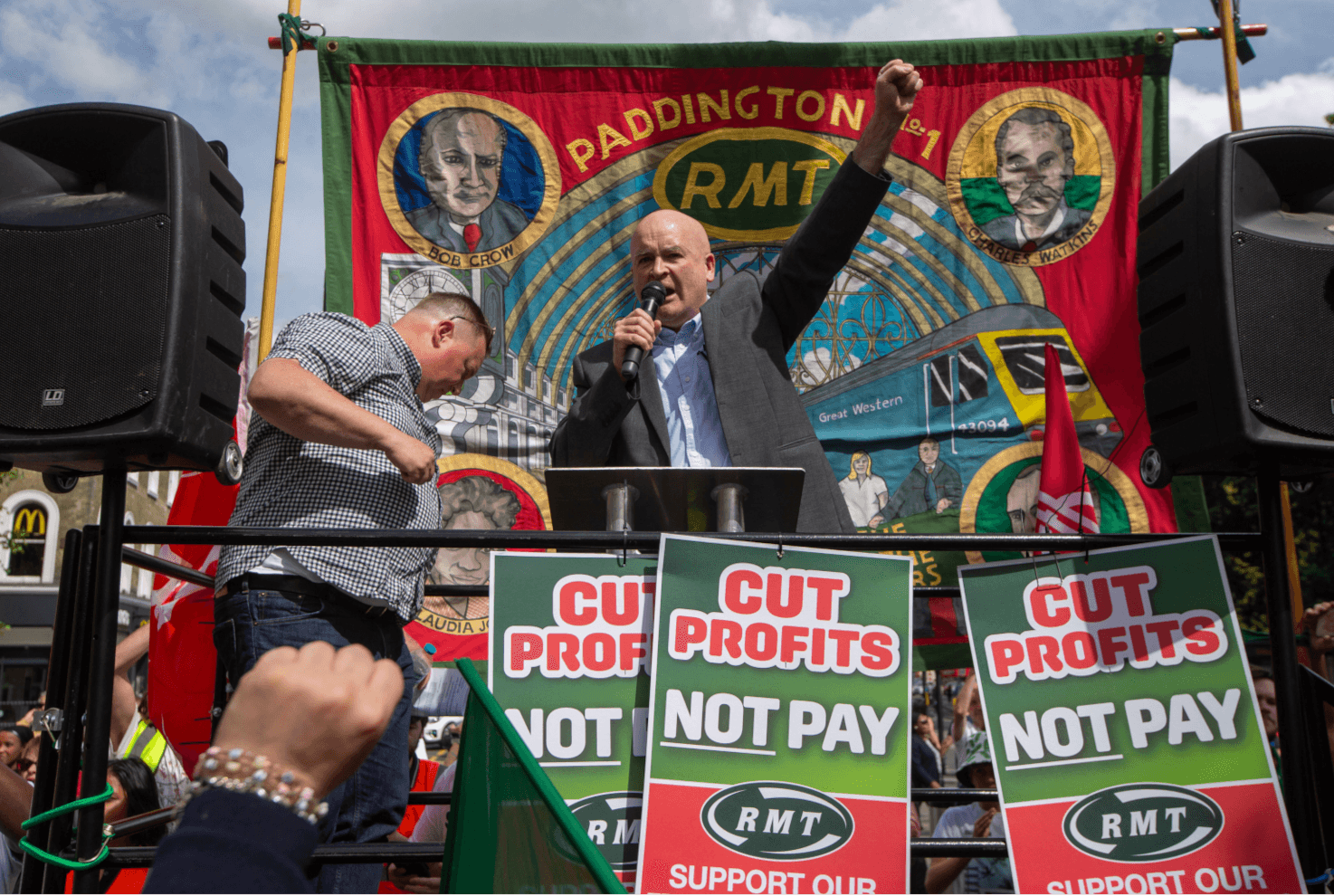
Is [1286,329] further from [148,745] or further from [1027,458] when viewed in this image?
[148,745]

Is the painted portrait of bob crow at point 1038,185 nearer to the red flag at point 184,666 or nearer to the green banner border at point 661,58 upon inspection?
the green banner border at point 661,58

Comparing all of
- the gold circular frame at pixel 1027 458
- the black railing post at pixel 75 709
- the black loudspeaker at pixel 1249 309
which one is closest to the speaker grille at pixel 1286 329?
the black loudspeaker at pixel 1249 309

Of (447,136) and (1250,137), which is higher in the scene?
(447,136)

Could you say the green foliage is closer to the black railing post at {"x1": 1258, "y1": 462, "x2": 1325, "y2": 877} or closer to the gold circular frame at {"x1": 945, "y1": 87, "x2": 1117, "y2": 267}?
the gold circular frame at {"x1": 945, "y1": 87, "x2": 1117, "y2": 267}

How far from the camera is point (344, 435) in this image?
1.95 metres

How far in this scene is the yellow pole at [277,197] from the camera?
15.1 ft

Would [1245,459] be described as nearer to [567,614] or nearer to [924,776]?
[567,614]

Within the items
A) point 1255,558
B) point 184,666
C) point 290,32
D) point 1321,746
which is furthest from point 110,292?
point 1255,558

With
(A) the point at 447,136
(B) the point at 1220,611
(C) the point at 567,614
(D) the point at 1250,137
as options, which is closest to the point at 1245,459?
(B) the point at 1220,611

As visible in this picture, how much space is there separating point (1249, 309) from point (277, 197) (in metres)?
4.36

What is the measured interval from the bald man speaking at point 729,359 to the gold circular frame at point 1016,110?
8.99 ft

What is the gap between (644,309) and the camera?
2.38 m

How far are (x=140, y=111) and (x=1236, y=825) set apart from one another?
2271 mm

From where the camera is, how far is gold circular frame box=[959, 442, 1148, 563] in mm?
4727
